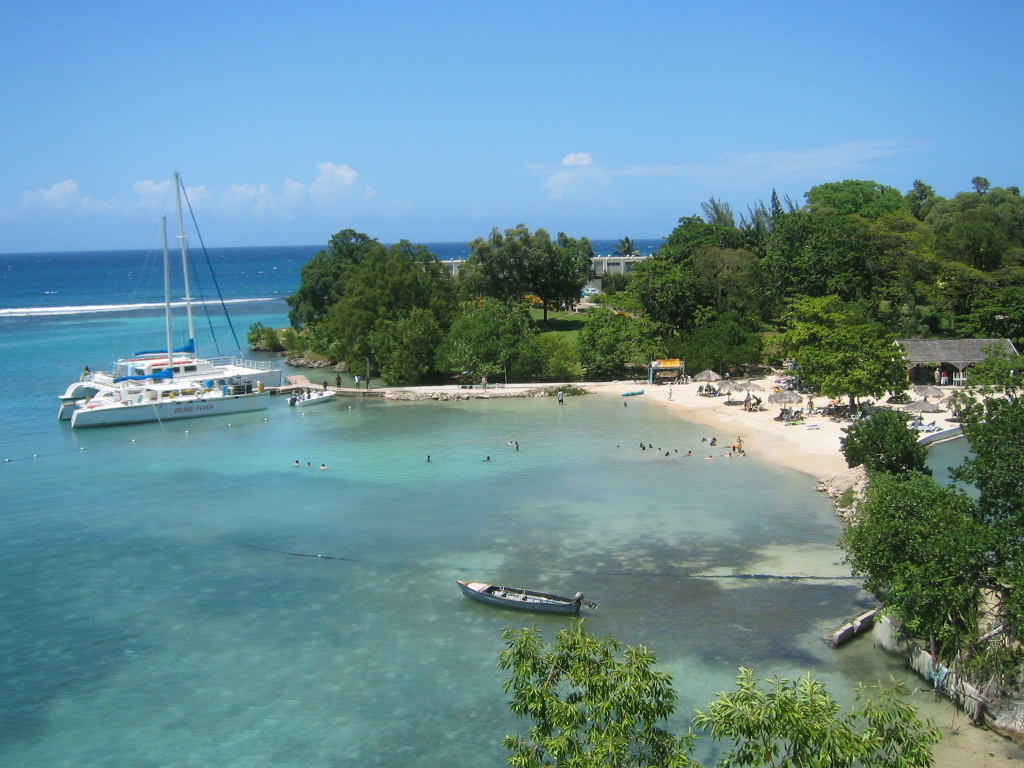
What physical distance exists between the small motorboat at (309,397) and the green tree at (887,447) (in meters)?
34.5

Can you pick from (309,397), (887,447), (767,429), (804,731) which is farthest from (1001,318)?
(804,731)

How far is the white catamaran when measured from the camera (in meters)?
49.0

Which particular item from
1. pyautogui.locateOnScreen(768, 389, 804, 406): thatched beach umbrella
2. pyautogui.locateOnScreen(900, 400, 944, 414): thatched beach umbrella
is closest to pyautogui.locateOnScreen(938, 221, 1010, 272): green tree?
pyautogui.locateOnScreen(900, 400, 944, 414): thatched beach umbrella

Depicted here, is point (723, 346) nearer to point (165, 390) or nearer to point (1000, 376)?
A: point (1000, 376)

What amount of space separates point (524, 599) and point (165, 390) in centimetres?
3609

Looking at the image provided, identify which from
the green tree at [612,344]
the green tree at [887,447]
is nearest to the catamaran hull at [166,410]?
the green tree at [612,344]

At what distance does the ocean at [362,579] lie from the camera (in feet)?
61.3

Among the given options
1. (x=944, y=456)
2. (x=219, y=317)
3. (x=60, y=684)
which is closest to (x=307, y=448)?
(x=60, y=684)

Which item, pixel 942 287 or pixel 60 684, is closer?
pixel 60 684

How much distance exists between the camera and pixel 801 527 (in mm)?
28828

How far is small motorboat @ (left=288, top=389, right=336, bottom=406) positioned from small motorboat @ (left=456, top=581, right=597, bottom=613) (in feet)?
105

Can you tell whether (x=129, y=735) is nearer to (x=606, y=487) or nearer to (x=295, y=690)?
(x=295, y=690)

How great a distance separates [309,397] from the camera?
53719mm

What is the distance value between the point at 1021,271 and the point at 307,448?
1899 inches
